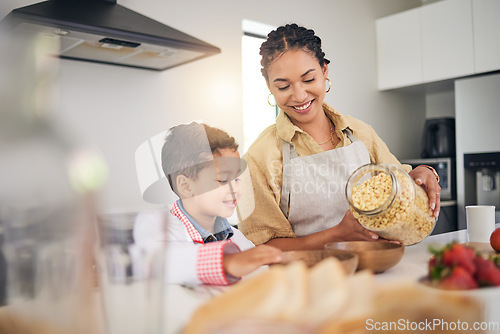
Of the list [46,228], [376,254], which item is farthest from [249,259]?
[46,228]

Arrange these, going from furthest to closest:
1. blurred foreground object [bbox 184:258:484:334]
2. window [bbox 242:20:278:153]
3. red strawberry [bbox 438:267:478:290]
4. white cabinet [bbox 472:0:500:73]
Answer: white cabinet [bbox 472:0:500:73]
window [bbox 242:20:278:153]
red strawberry [bbox 438:267:478:290]
blurred foreground object [bbox 184:258:484:334]

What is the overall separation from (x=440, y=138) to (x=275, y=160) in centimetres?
229

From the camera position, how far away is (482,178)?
298cm

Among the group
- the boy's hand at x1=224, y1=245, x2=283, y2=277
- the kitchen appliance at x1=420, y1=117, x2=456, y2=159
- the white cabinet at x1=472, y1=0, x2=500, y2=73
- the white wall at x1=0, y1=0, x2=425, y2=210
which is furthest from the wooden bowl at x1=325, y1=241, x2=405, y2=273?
the kitchen appliance at x1=420, y1=117, x2=456, y2=159

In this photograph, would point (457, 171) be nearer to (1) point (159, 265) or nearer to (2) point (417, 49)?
(2) point (417, 49)

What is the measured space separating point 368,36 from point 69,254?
133 inches

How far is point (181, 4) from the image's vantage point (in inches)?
93.0

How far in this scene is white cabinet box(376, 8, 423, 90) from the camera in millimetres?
3291

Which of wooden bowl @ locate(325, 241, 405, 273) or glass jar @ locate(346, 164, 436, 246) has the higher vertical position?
glass jar @ locate(346, 164, 436, 246)

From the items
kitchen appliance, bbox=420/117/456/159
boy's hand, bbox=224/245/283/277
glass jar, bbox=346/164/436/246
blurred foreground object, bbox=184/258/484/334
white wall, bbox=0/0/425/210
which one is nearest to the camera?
blurred foreground object, bbox=184/258/484/334

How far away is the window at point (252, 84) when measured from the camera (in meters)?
2.70

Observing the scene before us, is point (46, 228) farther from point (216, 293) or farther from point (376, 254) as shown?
point (376, 254)

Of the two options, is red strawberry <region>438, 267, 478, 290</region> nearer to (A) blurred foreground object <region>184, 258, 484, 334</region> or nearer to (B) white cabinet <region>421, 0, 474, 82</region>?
(A) blurred foreground object <region>184, 258, 484, 334</region>

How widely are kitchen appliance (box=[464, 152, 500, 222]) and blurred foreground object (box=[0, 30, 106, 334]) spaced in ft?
9.61
